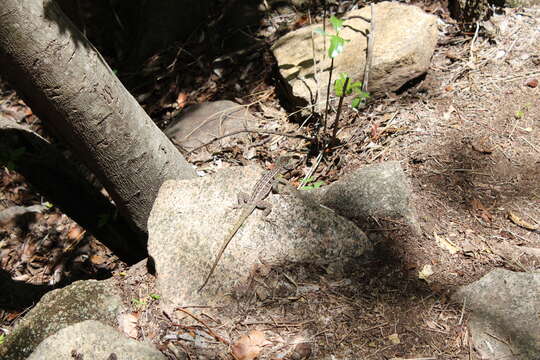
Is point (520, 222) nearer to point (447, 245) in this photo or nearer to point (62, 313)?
point (447, 245)

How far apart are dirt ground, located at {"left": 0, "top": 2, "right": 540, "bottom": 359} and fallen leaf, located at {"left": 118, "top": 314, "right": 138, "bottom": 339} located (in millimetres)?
39

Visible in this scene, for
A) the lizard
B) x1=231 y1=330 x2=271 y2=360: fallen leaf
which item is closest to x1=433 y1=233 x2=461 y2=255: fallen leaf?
the lizard

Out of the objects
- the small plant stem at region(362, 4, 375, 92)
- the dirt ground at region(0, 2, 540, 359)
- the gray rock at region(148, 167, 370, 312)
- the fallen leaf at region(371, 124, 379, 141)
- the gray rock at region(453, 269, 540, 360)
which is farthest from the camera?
the small plant stem at region(362, 4, 375, 92)

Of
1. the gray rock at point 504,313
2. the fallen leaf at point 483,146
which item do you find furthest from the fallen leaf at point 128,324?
the fallen leaf at point 483,146

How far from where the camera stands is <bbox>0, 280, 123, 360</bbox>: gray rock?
272cm

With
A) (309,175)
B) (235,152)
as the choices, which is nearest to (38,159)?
(235,152)

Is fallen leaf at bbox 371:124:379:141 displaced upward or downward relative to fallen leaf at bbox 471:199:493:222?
upward

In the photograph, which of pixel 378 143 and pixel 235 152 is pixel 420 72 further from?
pixel 235 152

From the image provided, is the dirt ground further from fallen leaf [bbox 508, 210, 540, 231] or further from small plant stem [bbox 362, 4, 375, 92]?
small plant stem [bbox 362, 4, 375, 92]

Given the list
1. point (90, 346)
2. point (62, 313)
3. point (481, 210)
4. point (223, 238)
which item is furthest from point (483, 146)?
point (62, 313)

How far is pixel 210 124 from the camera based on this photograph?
504cm

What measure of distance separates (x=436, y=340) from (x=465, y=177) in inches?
58.6

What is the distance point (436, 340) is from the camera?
245 centimetres

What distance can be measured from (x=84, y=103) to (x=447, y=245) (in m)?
2.53
